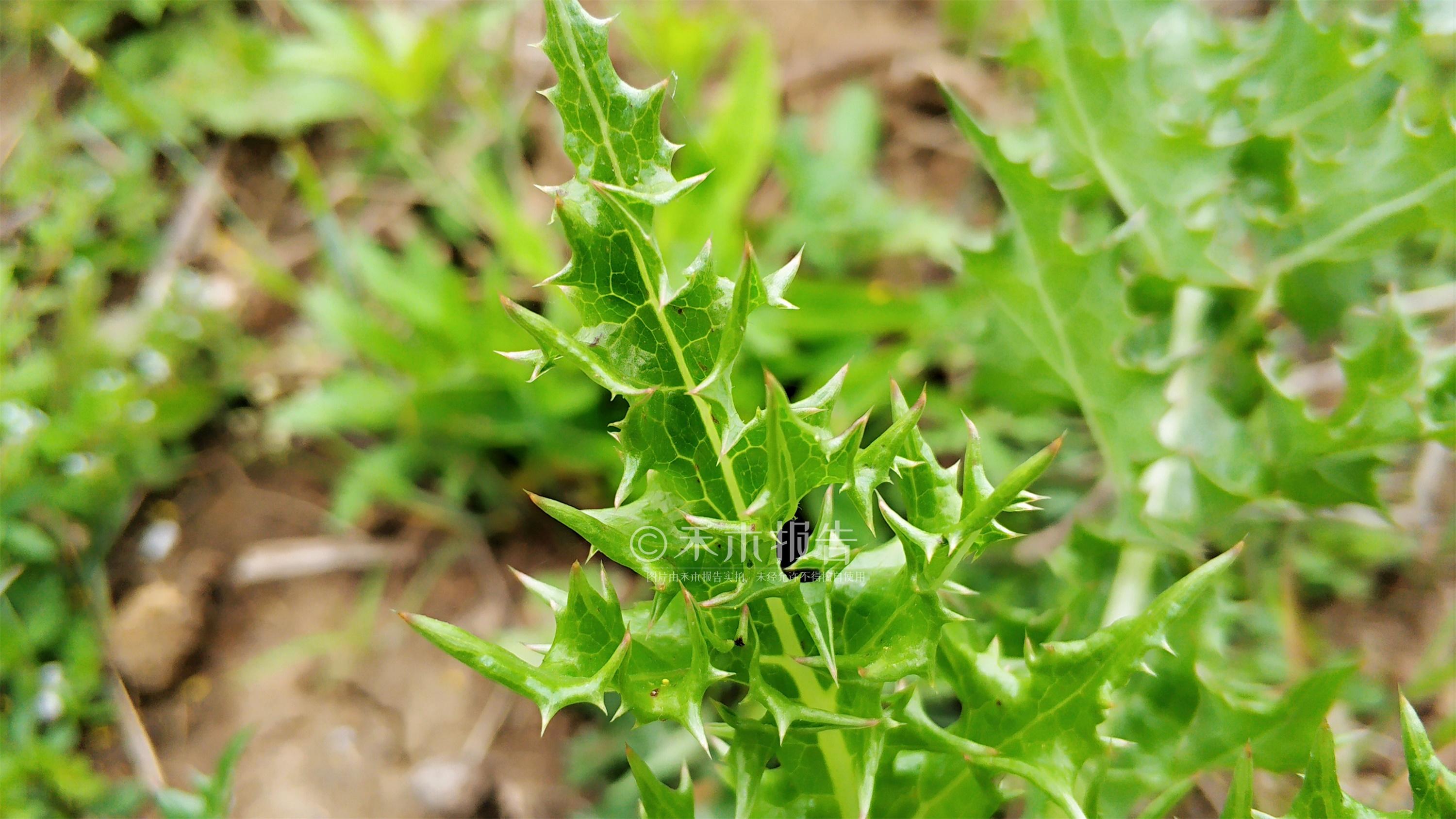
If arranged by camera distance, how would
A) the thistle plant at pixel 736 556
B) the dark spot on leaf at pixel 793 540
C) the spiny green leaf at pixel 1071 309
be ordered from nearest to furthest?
the thistle plant at pixel 736 556 < the dark spot on leaf at pixel 793 540 < the spiny green leaf at pixel 1071 309

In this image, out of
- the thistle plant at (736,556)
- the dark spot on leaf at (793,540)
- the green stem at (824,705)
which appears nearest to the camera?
the thistle plant at (736,556)

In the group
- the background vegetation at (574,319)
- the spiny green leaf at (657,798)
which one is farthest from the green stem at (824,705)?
the background vegetation at (574,319)

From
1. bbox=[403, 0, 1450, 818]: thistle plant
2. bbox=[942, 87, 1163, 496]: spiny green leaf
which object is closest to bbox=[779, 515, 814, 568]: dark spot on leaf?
bbox=[403, 0, 1450, 818]: thistle plant

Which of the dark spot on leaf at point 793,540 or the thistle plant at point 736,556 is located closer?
the thistle plant at point 736,556

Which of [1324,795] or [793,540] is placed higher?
[793,540]

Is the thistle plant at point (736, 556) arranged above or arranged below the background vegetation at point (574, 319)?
above

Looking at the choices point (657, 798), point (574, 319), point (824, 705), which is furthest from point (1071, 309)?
point (574, 319)

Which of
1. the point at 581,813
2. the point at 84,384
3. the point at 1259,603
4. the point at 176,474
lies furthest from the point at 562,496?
the point at 1259,603

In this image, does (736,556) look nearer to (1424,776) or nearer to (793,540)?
(793,540)

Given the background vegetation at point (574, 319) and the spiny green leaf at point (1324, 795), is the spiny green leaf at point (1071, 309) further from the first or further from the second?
the spiny green leaf at point (1324, 795)
